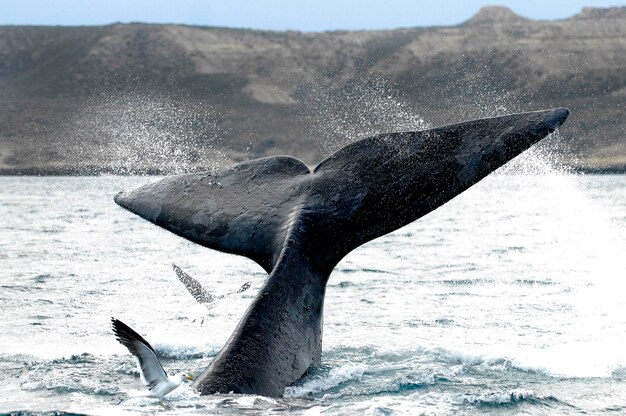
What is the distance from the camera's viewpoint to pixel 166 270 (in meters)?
17.0

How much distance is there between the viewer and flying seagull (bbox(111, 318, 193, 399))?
628cm

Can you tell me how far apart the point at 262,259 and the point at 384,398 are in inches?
55.8

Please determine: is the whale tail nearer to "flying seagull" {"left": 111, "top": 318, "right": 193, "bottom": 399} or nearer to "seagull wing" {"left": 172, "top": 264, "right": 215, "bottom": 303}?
"flying seagull" {"left": 111, "top": 318, "right": 193, "bottom": 399}

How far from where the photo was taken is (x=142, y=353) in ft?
21.2

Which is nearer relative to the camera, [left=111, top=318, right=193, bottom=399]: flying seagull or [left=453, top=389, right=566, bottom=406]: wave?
[left=111, top=318, right=193, bottom=399]: flying seagull

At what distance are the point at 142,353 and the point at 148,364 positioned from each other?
0.19m

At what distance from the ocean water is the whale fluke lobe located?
448 mm

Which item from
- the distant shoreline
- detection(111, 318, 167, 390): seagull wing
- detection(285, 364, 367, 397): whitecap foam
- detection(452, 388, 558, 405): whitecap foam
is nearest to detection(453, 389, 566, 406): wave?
detection(452, 388, 558, 405): whitecap foam

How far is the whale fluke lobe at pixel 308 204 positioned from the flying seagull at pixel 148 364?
1.30ft

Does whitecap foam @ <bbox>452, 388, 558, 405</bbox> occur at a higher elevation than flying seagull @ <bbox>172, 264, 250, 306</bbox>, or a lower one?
lower

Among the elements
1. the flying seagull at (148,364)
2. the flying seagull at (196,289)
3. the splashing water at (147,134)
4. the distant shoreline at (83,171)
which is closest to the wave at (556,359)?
the flying seagull at (196,289)

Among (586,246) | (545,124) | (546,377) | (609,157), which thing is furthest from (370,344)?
(609,157)

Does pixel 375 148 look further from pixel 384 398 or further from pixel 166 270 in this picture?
pixel 166 270

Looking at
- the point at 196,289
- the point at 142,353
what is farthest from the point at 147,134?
the point at 142,353
